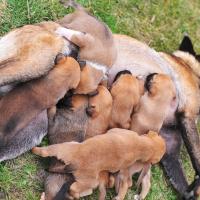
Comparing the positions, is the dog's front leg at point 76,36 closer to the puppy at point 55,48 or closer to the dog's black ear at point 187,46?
the puppy at point 55,48

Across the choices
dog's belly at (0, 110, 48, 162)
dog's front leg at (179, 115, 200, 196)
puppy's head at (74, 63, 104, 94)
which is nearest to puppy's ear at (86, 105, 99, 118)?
puppy's head at (74, 63, 104, 94)

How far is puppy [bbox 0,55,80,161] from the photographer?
4789 mm

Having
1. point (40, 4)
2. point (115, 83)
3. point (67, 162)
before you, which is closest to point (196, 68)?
point (115, 83)

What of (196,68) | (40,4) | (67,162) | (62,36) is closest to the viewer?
(67,162)

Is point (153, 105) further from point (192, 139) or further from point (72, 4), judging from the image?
point (72, 4)

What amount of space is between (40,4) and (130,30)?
1303 millimetres

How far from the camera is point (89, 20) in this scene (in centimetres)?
571

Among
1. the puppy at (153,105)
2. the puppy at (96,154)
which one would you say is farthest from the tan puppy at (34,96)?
the puppy at (153,105)

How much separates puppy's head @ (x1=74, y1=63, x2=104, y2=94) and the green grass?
28.7 inches

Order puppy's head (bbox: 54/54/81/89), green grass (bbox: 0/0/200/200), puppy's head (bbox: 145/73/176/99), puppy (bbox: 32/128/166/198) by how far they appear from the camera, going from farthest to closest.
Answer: puppy's head (bbox: 145/73/176/99) < green grass (bbox: 0/0/200/200) < puppy's head (bbox: 54/54/81/89) < puppy (bbox: 32/128/166/198)

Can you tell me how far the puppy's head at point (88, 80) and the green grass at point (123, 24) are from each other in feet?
2.39

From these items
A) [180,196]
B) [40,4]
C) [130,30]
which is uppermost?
[40,4]

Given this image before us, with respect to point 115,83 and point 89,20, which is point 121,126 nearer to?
point 115,83

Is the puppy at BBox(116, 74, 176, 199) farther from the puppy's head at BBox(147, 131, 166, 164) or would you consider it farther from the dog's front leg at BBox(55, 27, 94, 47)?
the dog's front leg at BBox(55, 27, 94, 47)
